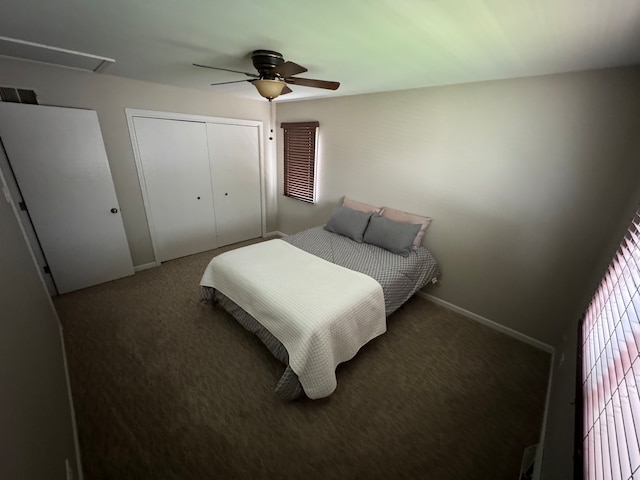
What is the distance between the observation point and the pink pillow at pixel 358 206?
3099 millimetres

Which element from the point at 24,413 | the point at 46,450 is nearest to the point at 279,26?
the point at 24,413

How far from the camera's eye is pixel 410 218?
9.25ft

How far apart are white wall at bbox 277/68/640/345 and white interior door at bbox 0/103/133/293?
2.88 meters

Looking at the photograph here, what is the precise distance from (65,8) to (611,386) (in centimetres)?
285

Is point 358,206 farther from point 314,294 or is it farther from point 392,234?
point 314,294

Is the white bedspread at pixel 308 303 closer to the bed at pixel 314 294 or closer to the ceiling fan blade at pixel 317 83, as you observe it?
the bed at pixel 314 294

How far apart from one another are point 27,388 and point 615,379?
2211mm

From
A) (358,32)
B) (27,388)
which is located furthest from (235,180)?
(27,388)

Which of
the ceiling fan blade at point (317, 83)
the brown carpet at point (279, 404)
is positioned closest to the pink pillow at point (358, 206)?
the brown carpet at point (279, 404)

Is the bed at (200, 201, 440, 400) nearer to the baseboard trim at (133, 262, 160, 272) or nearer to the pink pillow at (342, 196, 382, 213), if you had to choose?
the pink pillow at (342, 196, 382, 213)

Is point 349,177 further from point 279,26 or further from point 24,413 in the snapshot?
point 24,413

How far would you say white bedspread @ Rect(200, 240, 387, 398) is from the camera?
1623 mm

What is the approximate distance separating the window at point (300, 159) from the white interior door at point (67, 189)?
7.53ft

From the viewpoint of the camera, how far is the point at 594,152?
1808mm
